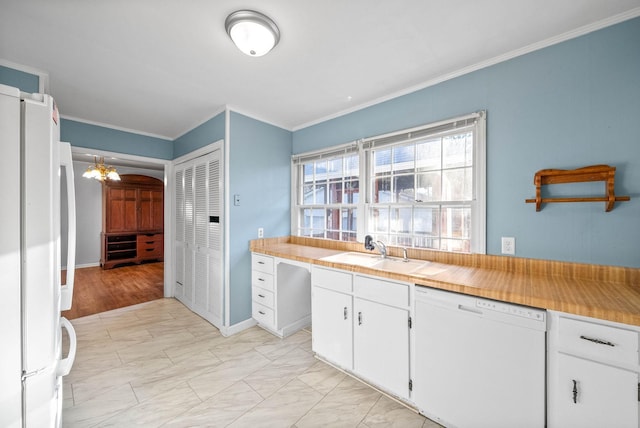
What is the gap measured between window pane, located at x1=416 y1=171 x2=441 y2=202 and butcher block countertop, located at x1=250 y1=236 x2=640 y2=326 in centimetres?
50

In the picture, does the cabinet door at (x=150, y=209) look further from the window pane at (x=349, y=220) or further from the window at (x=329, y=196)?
the window pane at (x=349, y=220)

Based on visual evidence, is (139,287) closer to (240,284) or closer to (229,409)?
(240,284)

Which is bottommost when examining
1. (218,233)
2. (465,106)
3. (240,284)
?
(240,284)

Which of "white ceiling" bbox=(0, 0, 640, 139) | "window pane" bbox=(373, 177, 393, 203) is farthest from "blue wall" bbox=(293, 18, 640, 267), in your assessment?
"window pane" bbox=(373, 177, 393, 203)

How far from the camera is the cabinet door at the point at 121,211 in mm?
5934

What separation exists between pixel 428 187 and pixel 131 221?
6920mm

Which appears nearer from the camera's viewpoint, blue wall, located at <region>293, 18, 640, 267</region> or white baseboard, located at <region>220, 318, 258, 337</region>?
blue wall, located at <region>293, 18, 640, 267</region>

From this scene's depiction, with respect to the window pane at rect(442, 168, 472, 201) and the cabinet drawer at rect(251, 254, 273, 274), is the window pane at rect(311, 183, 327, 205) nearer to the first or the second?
the cabinet drawer at rect(251, 254, 273, 274)

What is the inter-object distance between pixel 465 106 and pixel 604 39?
80 centimetres

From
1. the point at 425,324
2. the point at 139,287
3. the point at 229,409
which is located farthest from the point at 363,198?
the point at 139,287

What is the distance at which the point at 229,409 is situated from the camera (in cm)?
179

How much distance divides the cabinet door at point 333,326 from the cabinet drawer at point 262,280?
2.24 ft

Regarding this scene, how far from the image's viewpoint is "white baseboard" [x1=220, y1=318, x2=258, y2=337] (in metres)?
2.83

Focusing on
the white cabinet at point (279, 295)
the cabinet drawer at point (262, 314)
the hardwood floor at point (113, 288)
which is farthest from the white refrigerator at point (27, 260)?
the hardwood floor at point (113, 288)
